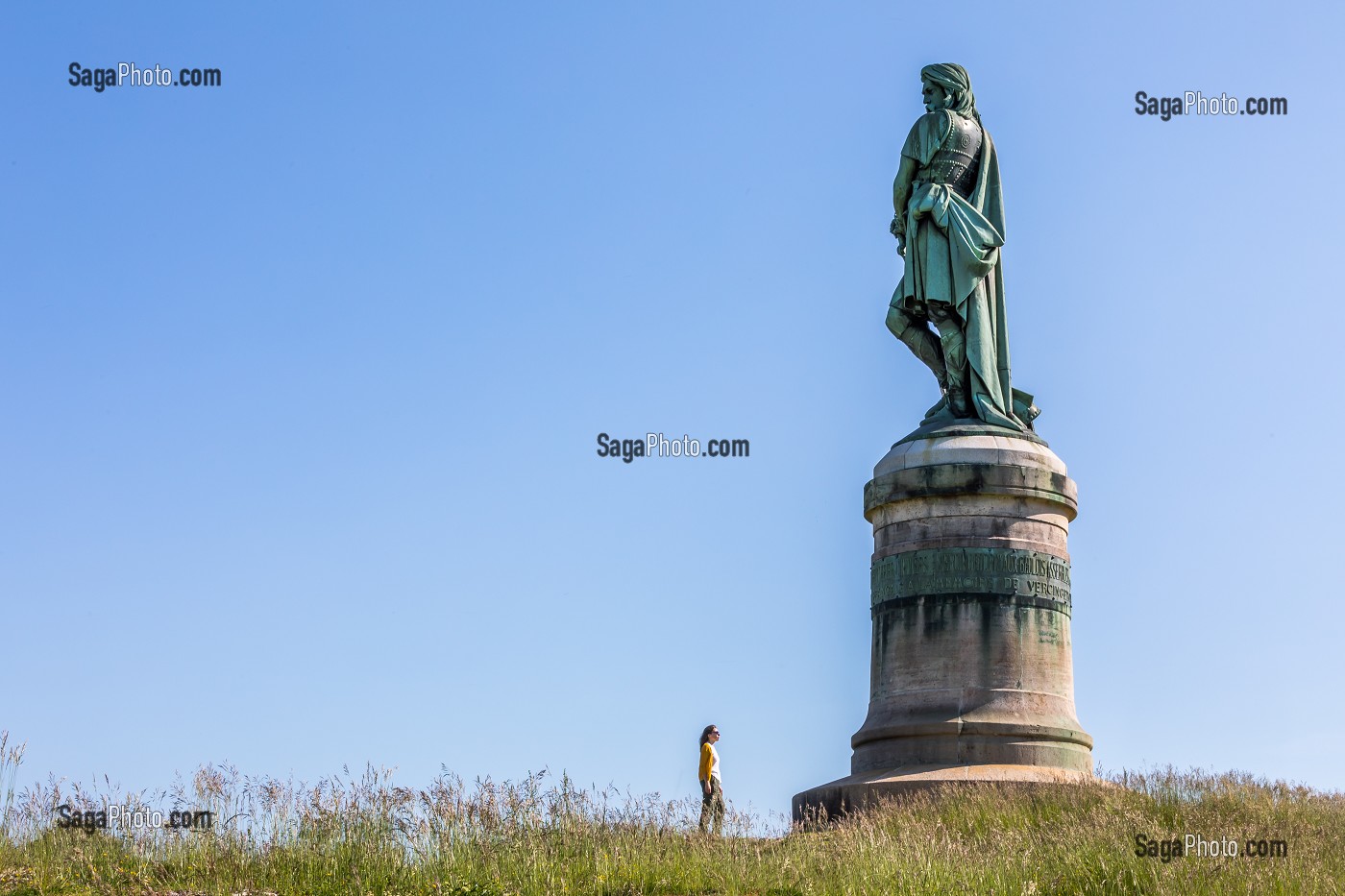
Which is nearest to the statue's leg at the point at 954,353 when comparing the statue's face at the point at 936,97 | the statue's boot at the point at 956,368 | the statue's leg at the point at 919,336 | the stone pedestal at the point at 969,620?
the statue's boot at the point at 956,368

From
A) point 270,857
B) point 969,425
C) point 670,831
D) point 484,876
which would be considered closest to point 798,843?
point 670,831

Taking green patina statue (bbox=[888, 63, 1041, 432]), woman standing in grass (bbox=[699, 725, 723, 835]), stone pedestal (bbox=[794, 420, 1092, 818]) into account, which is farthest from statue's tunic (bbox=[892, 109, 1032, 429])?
woman standing in grass (bbox=[699, 725, 723, 835])

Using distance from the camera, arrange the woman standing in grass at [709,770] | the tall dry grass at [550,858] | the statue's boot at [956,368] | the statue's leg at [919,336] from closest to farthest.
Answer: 1. the tall dry grass at [550,858]
2. the woman standing in grass at [709,770]
3. the statue's boot at [956,368]
4. the statue's leg at [919,336]

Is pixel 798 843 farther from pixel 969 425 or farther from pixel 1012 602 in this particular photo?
pixel 969 425

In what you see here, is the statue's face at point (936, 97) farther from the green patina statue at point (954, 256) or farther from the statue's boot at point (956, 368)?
the statue's boot at point (956, 368)

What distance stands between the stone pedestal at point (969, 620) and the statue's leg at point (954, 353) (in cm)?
72

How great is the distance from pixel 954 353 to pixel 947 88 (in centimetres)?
303

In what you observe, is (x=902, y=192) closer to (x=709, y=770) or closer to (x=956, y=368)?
(x=956, y=368)

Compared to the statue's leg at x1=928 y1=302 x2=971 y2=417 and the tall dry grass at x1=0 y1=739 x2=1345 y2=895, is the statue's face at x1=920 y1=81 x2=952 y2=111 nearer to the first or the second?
the statue's leg at x1=928 y1=302 x2=971 y2=417

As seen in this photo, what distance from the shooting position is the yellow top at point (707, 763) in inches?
619

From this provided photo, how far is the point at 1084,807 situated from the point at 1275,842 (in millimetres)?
2667

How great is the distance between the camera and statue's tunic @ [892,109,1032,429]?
18766 millimetres

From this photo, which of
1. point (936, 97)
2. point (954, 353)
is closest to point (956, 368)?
point (954, 353)

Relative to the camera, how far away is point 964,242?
61.5 ft
